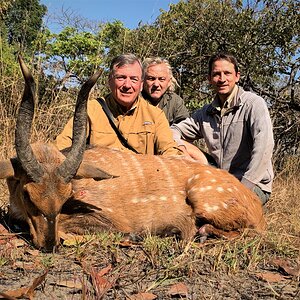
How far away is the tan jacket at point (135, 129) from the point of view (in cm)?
512

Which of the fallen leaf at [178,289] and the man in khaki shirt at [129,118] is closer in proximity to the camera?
the fallen leaf at [178,289]

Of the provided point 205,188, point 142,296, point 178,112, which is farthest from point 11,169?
point 178,112

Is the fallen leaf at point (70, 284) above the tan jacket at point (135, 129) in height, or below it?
below

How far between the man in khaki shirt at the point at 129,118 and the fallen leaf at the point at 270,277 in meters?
2.33

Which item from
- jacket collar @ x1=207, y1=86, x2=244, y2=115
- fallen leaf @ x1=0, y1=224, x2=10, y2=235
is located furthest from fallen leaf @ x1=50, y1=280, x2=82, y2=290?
jacket collar @ x1=207, y1=86, x2=244, y2=115

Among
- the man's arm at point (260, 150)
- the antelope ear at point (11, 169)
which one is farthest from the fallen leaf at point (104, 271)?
the man's arm at point (260, 150)

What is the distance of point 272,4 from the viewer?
25.6 feet

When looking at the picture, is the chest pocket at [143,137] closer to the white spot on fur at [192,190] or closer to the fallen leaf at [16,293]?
the white spot on fur at [192,190]

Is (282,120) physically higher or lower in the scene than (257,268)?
higher

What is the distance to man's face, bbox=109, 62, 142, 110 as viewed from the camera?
5086 mm

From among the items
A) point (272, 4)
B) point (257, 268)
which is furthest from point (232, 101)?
point (272, 4)

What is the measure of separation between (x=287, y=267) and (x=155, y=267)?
89cm

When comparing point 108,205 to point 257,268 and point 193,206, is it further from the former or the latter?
point 257,268

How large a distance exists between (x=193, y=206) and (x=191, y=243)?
79 cm
